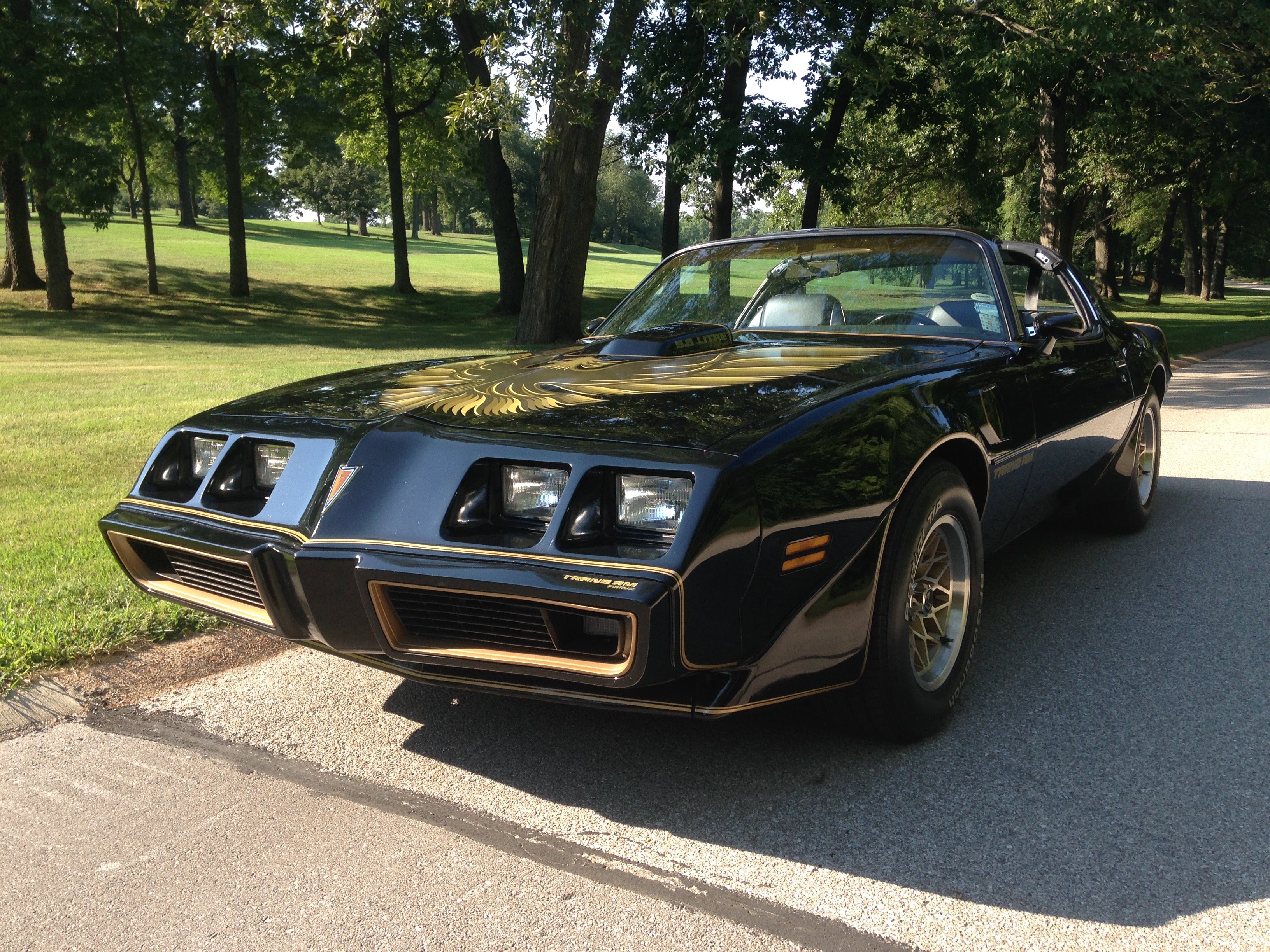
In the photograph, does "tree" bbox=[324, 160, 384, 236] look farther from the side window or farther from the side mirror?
the side mirror

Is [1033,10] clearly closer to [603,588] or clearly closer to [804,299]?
[804,299]

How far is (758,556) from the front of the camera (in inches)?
90.5

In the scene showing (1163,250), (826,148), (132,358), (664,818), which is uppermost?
(826,148)

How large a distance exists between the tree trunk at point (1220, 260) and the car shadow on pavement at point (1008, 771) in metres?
44.5

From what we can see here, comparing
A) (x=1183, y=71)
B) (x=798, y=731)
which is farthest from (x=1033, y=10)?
(x=798, y=731)

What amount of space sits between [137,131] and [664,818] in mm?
→ 28127

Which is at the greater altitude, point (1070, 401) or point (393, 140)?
point (393, 140)

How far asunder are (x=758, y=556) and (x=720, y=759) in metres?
0.84

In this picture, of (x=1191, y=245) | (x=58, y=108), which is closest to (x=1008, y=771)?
(x=58, y=108)

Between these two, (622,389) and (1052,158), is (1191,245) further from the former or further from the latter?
(622,389)

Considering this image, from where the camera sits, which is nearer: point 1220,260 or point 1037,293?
point 1037,293

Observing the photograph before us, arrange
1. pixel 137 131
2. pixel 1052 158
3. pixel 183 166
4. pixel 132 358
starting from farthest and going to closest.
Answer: pixel 183 166
pixel 137 131
pixel 1052 158
pixel 132 358

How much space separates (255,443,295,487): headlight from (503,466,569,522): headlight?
80cm

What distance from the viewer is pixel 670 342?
3.58 m
